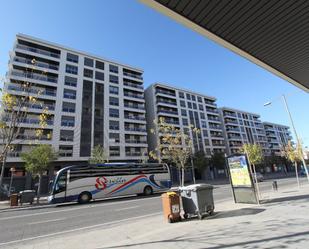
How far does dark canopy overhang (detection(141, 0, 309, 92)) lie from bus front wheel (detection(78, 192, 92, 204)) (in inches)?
745

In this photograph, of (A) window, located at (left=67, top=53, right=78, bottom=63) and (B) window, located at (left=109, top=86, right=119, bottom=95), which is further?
(B) window, located at (left=109, top=86, right=119, bottom=95)

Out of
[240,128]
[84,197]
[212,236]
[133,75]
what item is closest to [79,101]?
[133,75]

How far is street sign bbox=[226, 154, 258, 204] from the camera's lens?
10914 millimetres

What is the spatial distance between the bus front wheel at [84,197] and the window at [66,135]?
23.7 meters

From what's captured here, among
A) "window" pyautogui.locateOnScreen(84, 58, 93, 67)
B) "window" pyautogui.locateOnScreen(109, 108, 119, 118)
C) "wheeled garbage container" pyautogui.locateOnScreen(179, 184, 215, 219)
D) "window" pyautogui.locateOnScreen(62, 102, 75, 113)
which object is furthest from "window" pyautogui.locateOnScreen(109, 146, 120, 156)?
"wheeled garbage container" pyautogui.locateOnScreen(179, 184, 215, 219)

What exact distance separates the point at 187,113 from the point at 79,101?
107ft

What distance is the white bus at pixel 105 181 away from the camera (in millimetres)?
19594

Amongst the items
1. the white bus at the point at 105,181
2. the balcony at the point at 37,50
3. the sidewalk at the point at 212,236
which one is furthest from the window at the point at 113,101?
the sidewalk at the point at 212,236

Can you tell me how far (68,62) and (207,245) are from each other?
4956 centimetres

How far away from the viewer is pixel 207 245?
5207mm

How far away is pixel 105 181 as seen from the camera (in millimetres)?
21406

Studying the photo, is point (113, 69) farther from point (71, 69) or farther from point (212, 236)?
point (212, 236)

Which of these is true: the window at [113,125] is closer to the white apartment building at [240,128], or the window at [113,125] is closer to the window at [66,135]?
the window at [66,135]

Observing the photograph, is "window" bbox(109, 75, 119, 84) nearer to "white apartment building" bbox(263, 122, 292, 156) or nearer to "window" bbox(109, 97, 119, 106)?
"window" bbox(109, 97, 119, 106)
